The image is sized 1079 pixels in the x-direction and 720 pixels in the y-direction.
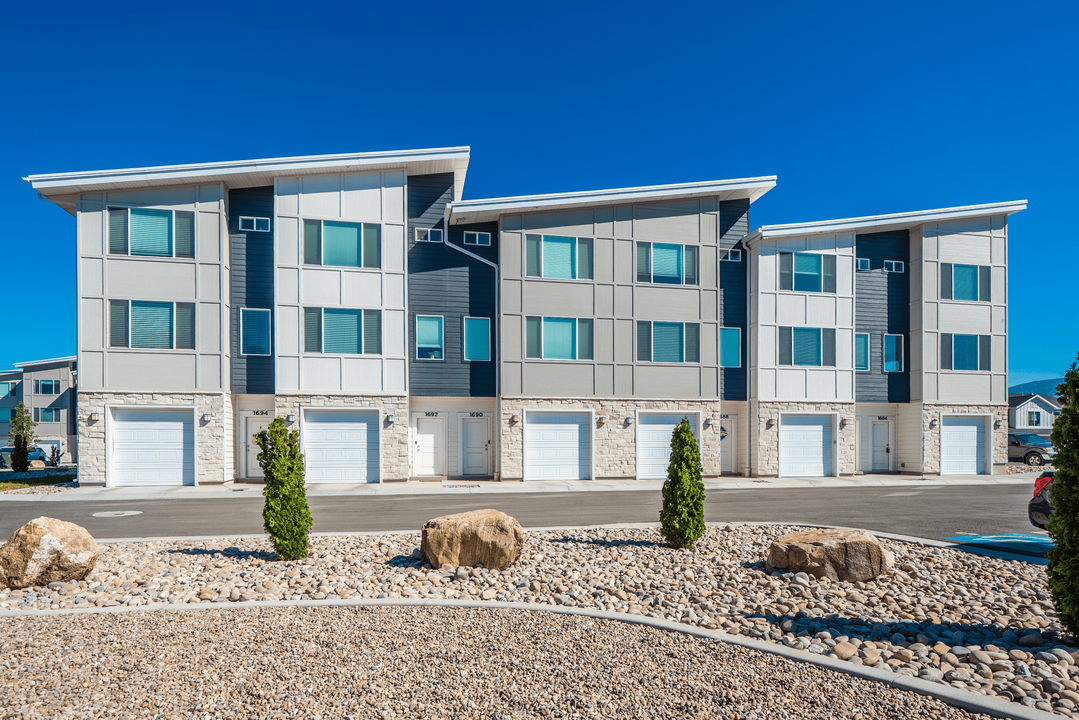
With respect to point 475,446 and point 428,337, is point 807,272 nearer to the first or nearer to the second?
point 475,446

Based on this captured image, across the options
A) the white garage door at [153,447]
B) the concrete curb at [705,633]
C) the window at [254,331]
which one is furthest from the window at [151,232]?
the concrete curb at [705,633]

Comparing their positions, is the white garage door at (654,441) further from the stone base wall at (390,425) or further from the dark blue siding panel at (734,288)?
the stone base wall at (390,425)

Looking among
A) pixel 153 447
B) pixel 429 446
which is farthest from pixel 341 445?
pixel 153 447

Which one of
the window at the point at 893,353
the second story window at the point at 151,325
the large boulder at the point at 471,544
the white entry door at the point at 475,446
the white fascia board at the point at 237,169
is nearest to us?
the large boulder at the point at 471,544

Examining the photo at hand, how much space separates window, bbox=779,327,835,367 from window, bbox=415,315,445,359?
11870 mm

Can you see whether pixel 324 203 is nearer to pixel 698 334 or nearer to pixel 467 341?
pixel 467 341

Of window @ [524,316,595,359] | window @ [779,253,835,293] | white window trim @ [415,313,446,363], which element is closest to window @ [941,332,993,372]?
window @ [779,253,835,293]

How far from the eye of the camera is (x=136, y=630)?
5.51 meters

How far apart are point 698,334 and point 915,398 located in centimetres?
906

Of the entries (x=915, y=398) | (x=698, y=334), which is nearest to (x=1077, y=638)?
(x=698, y=334)

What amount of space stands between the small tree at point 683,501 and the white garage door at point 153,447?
15.8 m

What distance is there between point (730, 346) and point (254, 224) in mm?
16245

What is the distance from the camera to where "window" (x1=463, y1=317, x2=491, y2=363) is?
21.0m

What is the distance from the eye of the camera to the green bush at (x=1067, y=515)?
5004mm
